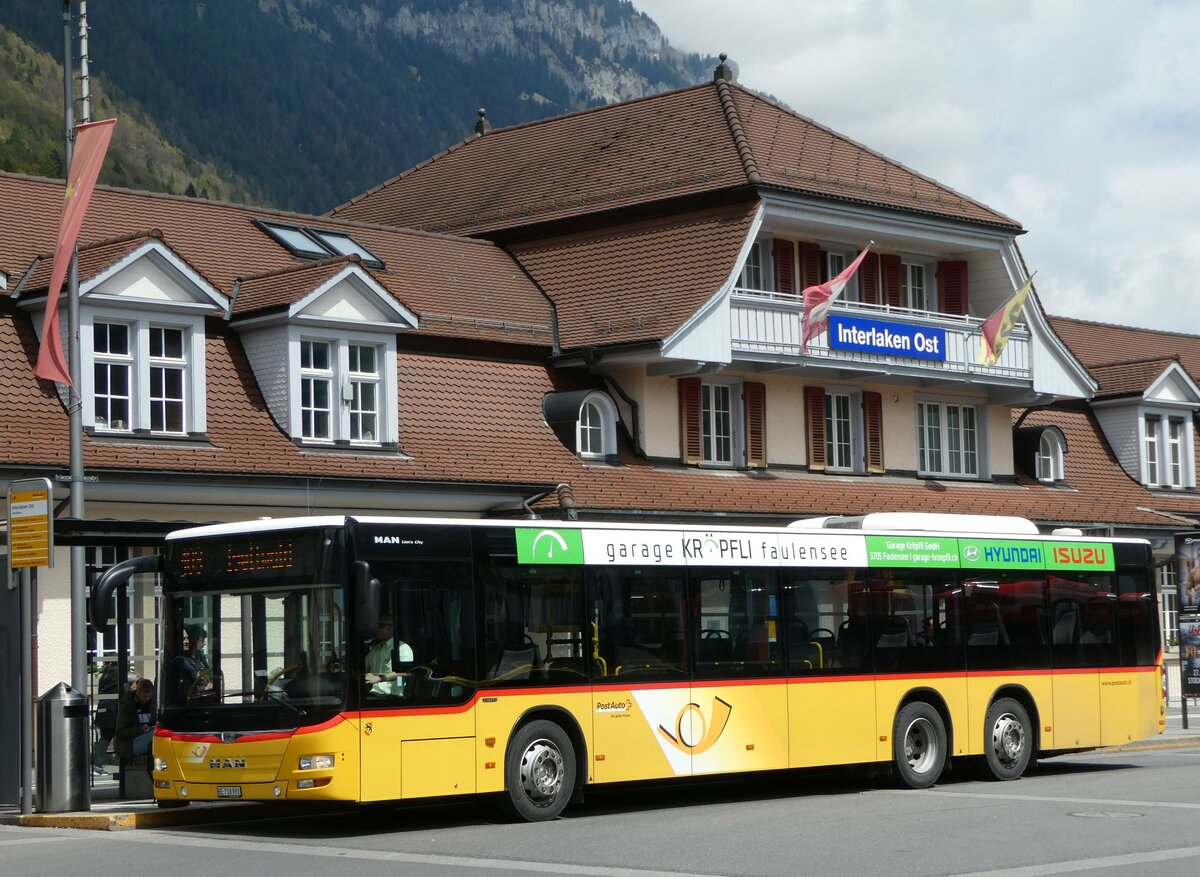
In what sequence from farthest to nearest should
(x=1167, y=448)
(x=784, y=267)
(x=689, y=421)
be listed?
(x=1167, y=448), (x=784, y=267), (x=689, y=421)

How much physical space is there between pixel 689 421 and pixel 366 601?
17654mm

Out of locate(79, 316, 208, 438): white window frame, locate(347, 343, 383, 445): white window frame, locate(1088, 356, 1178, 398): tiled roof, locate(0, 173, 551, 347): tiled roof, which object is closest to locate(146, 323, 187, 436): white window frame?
locate(79, 316, 208, 438): white window frame

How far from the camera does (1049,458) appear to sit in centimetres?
4097

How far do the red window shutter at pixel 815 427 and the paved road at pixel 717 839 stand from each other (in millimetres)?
14542

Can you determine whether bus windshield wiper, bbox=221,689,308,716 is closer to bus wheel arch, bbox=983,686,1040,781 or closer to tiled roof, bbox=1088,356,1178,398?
bus wheel arch, bbox=983,686,1040,781

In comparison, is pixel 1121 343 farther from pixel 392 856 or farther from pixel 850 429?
pixel 392 856

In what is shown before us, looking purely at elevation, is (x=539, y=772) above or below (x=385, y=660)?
below

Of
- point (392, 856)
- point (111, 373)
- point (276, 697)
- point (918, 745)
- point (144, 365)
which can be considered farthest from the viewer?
point (144, 365)

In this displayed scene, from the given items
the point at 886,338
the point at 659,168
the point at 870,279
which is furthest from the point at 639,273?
the point at 870,279

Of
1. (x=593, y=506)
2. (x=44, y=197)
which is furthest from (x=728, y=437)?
(x=44, y=197)

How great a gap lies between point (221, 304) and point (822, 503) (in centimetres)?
1164

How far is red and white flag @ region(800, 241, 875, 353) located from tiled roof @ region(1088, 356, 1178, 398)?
11.1m

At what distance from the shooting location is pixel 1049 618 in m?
23.1

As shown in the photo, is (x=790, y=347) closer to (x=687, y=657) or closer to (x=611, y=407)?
(x=611, y=407)
